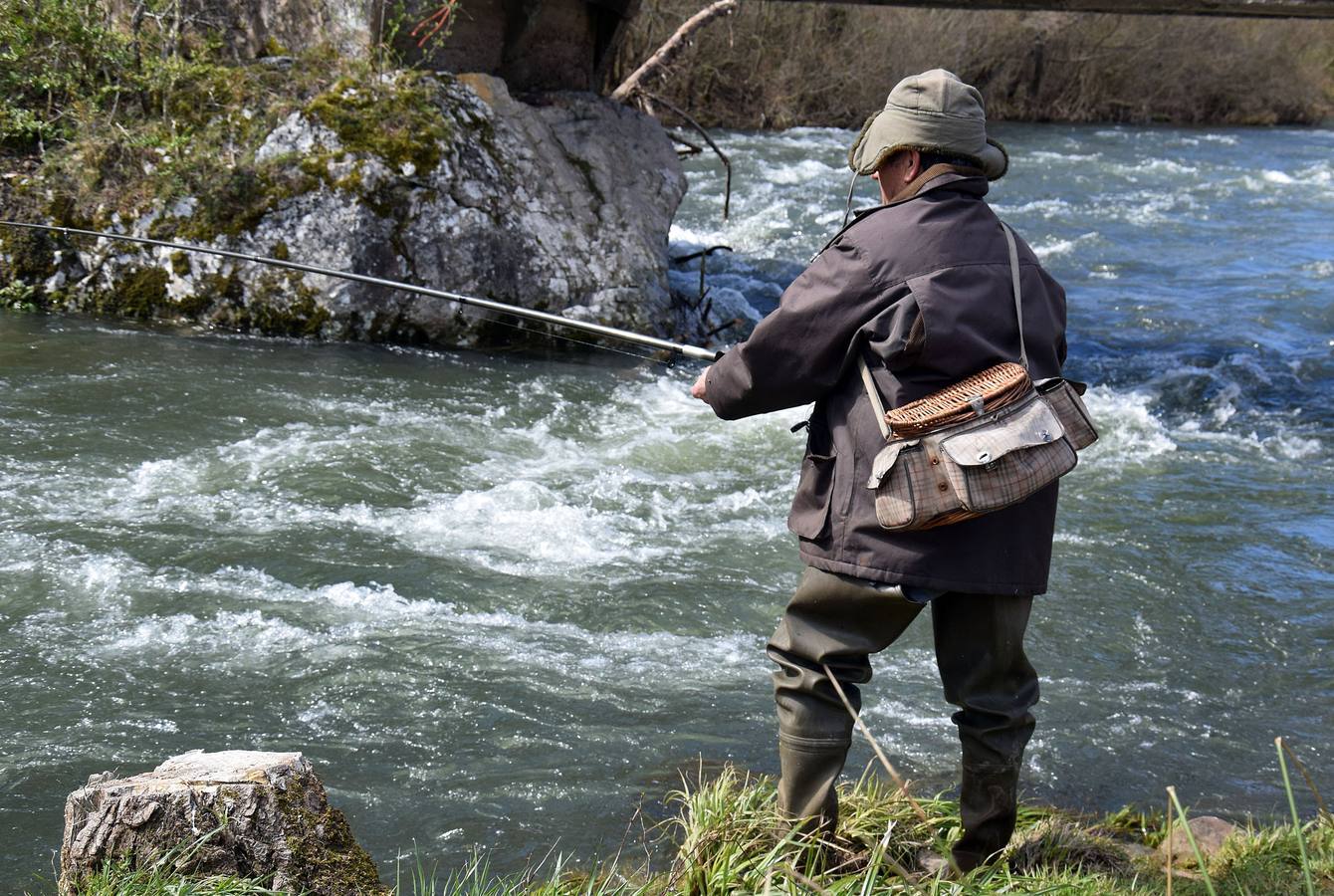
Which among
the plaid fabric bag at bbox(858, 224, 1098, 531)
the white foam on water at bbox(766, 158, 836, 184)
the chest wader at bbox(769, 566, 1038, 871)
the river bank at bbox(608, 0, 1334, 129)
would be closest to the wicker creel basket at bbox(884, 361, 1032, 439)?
the plaid fabric bag at bbox(858, 224, 1098, 531)

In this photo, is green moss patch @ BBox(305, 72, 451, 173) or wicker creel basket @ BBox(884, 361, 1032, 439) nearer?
wicker creel basket @ BBox(884, 361, 1032, 439)

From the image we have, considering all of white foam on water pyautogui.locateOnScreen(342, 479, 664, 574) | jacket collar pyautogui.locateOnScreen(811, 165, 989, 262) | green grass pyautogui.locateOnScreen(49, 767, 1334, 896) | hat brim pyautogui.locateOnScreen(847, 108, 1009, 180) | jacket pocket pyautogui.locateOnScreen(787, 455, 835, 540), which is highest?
hat brim pyautogui.locateOnScreen(847, 108, 1009, 180)

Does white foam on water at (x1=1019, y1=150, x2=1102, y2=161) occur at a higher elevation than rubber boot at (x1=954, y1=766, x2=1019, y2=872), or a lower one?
higher

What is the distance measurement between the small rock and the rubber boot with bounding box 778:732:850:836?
107 cm

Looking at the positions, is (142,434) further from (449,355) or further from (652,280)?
(652,280)

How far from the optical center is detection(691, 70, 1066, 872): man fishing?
270cm

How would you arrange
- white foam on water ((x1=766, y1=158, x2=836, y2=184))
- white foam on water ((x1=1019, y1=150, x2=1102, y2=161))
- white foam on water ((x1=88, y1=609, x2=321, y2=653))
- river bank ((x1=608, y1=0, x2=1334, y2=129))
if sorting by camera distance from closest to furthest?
white foam on water ((x1=88, y1=609, x2=321, y2=653))
white foam on water ((x1=766, y1=158, x2=836, y2=184))
white foam on water ((x1=1019, y1=150, x2=1102, y2=161))
river bank ((x1=608, y1=0, x2=1334, y2=129))

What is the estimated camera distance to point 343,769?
148 inches

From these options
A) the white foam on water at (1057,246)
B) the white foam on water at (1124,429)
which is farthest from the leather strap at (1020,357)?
the white foam on water at (1057,246)

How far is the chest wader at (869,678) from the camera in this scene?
2812 millimetres

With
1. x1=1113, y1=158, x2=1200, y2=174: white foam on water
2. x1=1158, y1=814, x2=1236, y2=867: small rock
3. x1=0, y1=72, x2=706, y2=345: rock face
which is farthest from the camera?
x1=1113, y1=158, x2=1200, y2=174: white foam on water

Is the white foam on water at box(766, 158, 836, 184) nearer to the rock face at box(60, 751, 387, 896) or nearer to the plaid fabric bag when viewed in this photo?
the plaid fabric bag

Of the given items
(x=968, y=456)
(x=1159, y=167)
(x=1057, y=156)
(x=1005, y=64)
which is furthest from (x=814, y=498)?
(x=1005, y=64)

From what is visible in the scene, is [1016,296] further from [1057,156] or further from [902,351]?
[1057,156]
